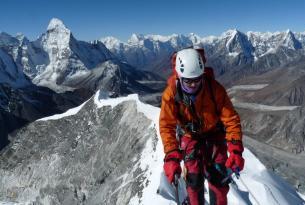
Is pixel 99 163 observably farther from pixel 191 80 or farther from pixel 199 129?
pixel 191 80

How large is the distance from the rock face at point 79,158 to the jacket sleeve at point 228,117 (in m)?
19.5

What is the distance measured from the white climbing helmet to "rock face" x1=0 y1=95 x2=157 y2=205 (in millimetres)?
20197

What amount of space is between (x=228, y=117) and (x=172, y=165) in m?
1.82

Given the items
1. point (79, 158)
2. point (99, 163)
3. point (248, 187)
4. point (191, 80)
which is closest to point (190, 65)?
point (191, 80)

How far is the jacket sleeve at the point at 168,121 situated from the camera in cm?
1228

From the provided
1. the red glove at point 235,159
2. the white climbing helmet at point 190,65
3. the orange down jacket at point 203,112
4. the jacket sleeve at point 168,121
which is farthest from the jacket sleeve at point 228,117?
the jacket sleeve at point 168,121

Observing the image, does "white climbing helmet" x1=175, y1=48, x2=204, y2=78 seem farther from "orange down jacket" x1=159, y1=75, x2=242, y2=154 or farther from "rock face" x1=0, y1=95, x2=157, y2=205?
"rock face" x1=0, y1=95, x2=157, y2=205

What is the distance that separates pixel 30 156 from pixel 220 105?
142ft

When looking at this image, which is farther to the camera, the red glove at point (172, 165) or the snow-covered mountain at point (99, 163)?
the snow-covered mountain at point (99, 163)

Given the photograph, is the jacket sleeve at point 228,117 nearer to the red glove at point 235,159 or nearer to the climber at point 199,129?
the climber at point 199,129

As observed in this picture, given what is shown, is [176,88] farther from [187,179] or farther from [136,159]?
[136,159]

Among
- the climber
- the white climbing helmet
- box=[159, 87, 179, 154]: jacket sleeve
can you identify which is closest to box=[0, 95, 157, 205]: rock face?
the climber

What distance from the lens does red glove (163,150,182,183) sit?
38.3 feet

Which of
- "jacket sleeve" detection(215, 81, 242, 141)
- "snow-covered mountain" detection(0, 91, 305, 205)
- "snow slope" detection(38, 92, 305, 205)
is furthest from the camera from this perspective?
"snow-covered mountain" detection(0, 91, 305, 205)
